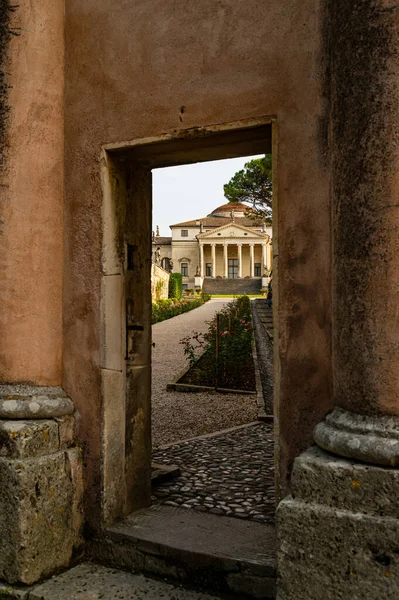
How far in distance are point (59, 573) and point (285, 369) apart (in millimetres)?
1607

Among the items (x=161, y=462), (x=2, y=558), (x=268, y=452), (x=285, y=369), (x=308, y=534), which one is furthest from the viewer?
(x=268, y=452)

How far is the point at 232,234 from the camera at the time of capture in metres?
74.0

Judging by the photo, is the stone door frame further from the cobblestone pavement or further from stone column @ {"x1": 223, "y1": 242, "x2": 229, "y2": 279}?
stone column @ {"x1": 223, "y1": 242, "x2": 229, "y2": 279}

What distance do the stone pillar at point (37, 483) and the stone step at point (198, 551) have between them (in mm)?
269

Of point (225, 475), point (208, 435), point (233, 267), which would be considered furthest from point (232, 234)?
point (225, 475)

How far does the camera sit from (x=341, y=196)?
2.10 meters

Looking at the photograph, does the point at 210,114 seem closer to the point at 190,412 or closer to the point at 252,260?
the point at 190,412

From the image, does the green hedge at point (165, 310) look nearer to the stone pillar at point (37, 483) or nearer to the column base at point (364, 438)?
the stone pillar at point (37, 483)

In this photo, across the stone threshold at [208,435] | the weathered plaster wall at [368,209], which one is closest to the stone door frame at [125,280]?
the weathered plaster wall at [368,209]

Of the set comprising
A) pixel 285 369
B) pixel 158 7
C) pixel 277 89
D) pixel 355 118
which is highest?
pixel 158 7

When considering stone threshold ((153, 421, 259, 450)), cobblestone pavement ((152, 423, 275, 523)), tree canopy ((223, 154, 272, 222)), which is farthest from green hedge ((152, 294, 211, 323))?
cobblestone pavement ((152, 423, 275, 523))

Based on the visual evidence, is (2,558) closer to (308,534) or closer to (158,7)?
(308,534)

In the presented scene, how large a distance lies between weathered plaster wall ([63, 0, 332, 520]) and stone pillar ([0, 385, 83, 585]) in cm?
13

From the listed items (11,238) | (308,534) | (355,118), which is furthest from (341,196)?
(11,238)
